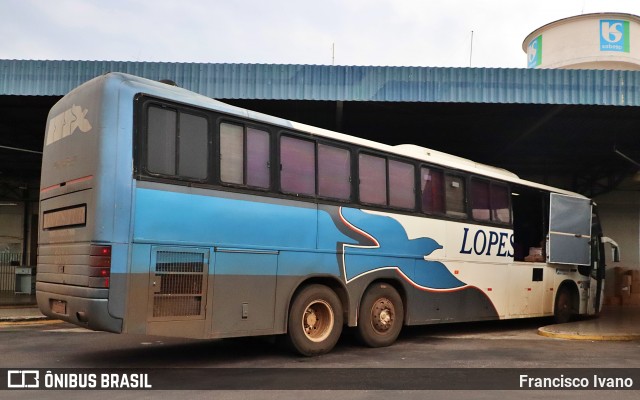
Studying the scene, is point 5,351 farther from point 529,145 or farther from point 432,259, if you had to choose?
point 529,145

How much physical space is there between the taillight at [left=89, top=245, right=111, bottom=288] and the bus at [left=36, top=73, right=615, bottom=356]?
0.02 metres

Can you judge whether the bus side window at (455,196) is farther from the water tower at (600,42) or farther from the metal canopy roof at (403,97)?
the water tower at (600,42)

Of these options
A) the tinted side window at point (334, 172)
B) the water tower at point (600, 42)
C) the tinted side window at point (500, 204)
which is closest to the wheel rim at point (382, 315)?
the tinted side window at point (334, 172)

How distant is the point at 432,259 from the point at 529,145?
11.8 metres

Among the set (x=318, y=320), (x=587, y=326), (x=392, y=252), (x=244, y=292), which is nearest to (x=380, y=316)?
(x=392, y=252)

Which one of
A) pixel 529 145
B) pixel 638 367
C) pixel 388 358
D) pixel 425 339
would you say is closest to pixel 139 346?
pixel 388 358

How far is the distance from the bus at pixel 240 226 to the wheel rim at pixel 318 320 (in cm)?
2

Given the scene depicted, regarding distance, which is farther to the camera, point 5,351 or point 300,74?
point 300,74

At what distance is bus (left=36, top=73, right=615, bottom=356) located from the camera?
7344 mm

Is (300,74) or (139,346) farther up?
(300,74)

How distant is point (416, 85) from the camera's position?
1595 centimetres

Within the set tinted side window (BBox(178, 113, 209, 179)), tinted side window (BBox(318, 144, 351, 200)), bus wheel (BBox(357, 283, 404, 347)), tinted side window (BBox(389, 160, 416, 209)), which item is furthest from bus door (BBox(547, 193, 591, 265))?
tinted side window (BBox(178, 113, 209, 179))

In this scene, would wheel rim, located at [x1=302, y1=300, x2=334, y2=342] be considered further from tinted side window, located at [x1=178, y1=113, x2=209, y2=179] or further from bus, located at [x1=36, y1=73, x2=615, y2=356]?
tinted side window, located at [x1=178, y1=113, x2=209, y2=179]

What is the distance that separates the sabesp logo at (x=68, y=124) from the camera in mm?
7809
